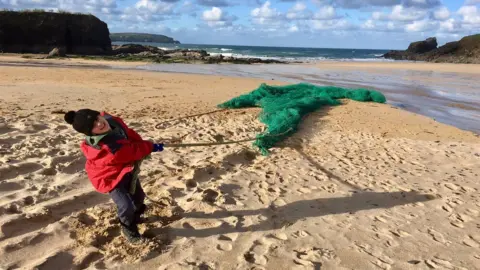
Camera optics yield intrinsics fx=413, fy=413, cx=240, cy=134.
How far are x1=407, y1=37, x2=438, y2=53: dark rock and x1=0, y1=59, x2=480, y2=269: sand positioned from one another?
232 ft

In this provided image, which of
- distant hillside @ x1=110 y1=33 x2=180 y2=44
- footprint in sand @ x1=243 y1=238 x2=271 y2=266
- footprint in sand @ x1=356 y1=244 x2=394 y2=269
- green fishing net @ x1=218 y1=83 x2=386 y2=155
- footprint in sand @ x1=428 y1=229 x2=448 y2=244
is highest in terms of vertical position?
green fishing net @ x1=218 y1=83 x2=386 y2=155

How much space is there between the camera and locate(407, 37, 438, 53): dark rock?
7194 centimetres

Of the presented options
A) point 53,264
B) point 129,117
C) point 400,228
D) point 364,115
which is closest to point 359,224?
point 400,228

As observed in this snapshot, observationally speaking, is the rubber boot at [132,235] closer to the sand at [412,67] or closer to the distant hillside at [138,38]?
the sand at [412,67]

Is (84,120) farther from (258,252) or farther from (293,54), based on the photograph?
(293,54)

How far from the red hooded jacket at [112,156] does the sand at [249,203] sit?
1.79 feet

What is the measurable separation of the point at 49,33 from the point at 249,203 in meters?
44.4

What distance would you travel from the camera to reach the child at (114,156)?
3172mm

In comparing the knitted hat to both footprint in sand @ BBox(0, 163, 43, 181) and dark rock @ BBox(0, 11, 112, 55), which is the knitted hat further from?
dark rock @ BBox(0, 11, 112, 55)

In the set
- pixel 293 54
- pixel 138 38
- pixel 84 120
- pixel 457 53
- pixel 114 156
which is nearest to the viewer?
pixel 84 120

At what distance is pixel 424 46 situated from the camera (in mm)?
72312

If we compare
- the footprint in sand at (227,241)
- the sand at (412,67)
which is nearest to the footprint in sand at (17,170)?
the footprint in sand at (227,241)

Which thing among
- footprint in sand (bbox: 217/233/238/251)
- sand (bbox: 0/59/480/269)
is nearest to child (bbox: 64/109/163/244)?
sand (bbox: 0/59/480/269)

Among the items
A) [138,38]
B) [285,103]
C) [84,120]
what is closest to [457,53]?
[285,103]
